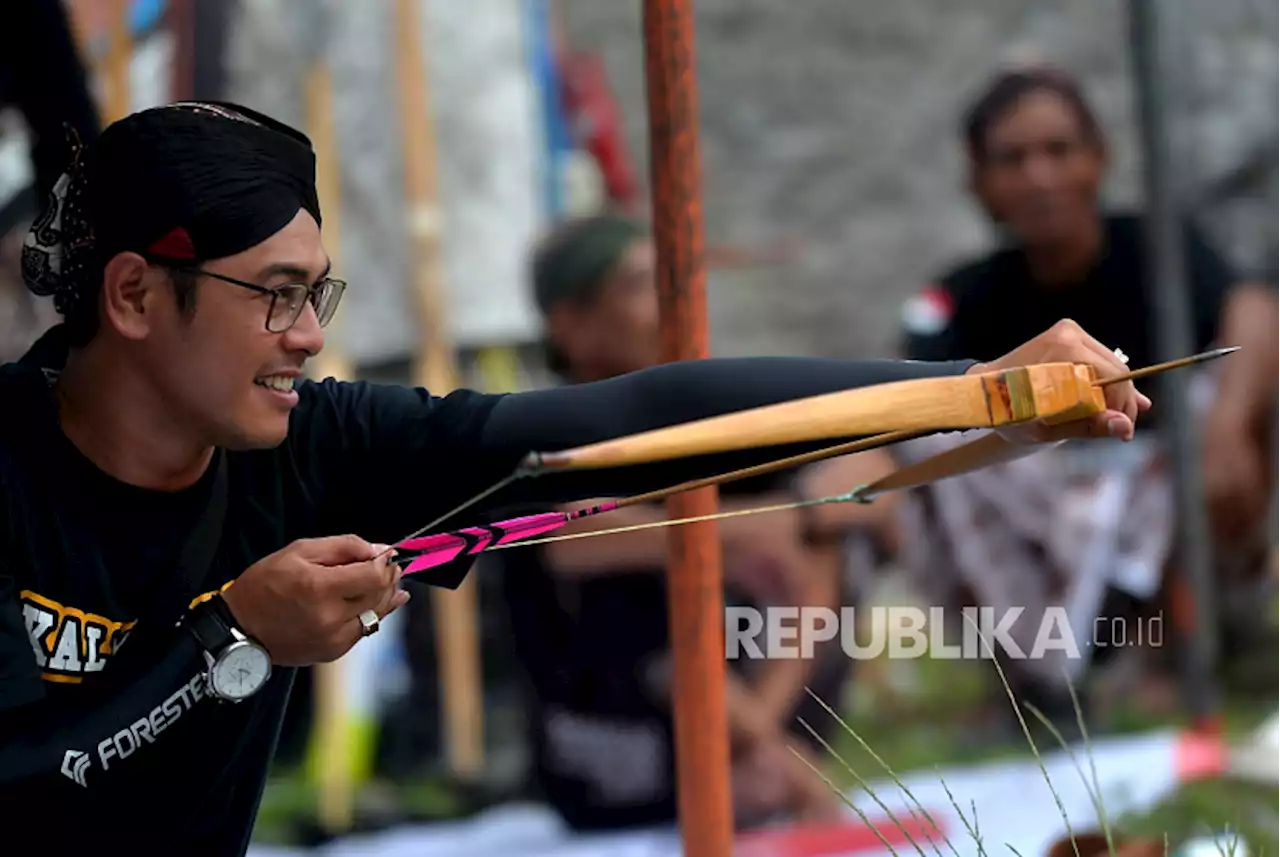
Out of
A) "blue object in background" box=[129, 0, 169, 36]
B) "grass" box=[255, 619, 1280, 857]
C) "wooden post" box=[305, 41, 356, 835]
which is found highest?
"blue object in background" box=[129, 0, 169, 36]

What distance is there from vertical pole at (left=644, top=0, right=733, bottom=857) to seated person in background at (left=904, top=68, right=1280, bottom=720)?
2132mm

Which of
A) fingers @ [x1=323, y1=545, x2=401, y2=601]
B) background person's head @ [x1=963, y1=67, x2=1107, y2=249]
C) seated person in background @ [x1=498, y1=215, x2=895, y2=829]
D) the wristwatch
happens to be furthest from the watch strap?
background person's head @ [x1=963, y1=67, x2=1107, y2=249]

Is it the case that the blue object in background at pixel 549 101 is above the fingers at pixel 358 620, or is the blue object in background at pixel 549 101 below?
above

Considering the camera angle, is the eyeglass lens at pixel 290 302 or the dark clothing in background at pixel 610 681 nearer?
the eyeglass lens at pixel 290 302

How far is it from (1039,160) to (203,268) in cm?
294

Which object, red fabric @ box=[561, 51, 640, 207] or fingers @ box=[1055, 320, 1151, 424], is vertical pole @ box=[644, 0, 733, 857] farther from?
red fabric @ box=[561, 51, 640, 207]

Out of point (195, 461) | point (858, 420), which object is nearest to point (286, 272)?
point (195, 461)

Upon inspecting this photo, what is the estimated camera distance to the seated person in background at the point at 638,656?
3551 millimetres

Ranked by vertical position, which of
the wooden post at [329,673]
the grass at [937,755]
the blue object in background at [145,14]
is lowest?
the grass at [937,755]

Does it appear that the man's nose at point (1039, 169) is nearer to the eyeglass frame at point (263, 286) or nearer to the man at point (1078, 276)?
the man at point (1078, 276)

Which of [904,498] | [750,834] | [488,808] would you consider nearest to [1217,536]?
[904,498]

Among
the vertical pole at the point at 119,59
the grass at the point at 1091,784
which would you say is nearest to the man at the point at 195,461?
the grass at the point at 1091,784

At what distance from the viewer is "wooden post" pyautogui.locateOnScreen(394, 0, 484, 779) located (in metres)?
4.27

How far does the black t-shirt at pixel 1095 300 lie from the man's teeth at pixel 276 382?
2.45m
